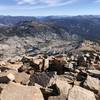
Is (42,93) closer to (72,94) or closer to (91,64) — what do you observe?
(72,94)

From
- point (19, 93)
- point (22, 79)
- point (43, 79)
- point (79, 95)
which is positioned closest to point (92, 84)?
point (79, 95)

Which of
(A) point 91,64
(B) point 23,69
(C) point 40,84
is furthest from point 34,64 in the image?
(C) point 40,84

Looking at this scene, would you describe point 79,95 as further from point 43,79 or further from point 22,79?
point 22,79

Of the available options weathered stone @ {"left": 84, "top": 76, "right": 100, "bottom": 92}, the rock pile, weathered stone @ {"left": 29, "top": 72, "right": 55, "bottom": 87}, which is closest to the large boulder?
the rock pile

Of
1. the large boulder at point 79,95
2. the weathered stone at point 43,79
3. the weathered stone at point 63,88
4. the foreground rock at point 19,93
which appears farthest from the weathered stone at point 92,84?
the foreground rock at point 19,93

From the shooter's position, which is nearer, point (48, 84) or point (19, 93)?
point (19, 93)

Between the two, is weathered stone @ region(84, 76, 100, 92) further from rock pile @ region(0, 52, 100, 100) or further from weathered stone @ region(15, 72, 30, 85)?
weathered stone @ region(15, 72, 30, 85)

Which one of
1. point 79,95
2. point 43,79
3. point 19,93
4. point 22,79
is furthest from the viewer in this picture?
point 43,79

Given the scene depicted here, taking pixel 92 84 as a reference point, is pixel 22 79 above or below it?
above
